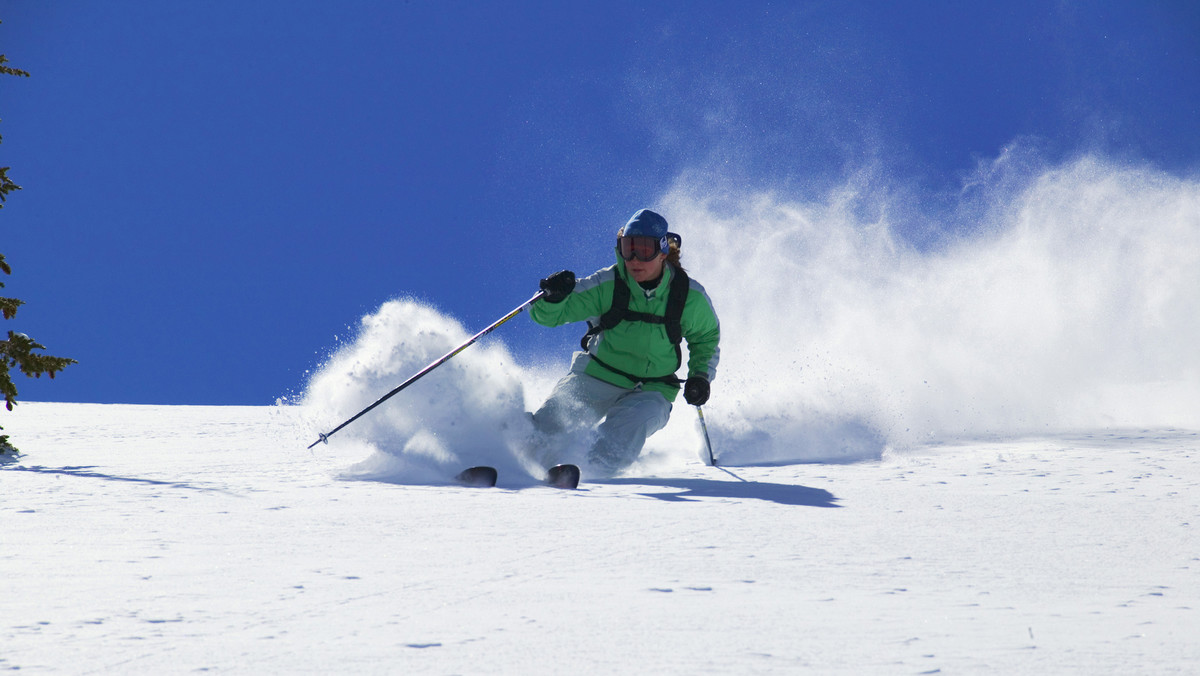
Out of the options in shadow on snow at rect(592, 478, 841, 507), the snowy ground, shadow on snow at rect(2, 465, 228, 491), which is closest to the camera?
the snowy ground

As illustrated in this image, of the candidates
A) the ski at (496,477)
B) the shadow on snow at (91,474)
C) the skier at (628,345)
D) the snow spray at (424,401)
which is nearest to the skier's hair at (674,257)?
the skier at (628,345)

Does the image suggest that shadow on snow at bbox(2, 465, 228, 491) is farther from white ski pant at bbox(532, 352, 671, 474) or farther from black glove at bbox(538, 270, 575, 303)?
black glove at bbox(538, 270, 575, 303)

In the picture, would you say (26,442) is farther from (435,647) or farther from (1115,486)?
(1115,486)

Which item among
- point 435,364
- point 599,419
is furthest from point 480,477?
point 599,419

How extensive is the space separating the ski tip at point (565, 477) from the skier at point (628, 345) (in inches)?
29.1

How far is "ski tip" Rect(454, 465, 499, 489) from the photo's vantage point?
533 centimetres

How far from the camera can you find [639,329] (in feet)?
21.4

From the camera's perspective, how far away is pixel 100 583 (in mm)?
2920

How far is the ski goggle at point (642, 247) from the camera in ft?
20.4

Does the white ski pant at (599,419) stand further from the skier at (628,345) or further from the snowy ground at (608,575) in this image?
the snowy ground at (608,575)

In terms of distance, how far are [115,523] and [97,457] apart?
143 inches

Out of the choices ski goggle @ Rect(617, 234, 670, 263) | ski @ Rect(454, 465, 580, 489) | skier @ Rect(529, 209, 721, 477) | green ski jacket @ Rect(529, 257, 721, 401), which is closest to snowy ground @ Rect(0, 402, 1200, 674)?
ski @ Rect(454, 465, 580, 489)

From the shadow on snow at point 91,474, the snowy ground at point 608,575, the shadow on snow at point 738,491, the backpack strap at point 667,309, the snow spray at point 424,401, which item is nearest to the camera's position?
the snowy ground at point 608,575

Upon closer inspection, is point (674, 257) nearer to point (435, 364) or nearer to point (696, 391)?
point (696, 391)
